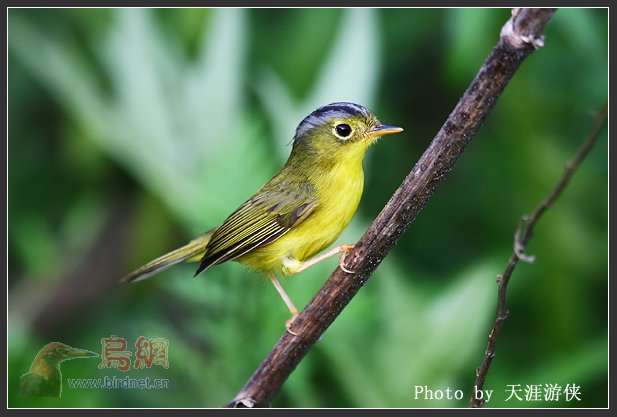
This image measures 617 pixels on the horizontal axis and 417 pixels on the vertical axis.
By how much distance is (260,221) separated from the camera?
6.83ft

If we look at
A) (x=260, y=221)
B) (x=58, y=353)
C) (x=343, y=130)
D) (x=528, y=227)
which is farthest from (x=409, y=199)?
(x=58, y=353)

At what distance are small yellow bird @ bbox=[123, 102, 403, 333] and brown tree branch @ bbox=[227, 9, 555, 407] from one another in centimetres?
22

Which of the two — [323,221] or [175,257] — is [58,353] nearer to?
[175,257]

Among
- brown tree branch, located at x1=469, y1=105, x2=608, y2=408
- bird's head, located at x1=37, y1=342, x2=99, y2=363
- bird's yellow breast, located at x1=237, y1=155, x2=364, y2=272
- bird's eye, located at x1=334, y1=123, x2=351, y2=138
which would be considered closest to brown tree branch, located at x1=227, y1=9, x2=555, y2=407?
brown tree branch, located at x1=469, y1=105, x2=608, y2=408

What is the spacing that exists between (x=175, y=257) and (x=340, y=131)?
0.57 metres

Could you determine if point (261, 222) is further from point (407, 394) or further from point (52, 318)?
point (52, 318)

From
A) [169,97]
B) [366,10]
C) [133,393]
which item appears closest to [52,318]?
[133,393]

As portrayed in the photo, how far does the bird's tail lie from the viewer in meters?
2.18

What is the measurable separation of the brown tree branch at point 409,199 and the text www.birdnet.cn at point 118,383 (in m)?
0.67

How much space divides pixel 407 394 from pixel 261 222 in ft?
2.65

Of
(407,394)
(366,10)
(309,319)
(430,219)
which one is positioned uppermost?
(366,10)

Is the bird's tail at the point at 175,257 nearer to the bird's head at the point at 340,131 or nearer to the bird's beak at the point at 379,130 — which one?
the bird's head at the point at 340,131

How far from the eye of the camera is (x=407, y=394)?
253 centimetres

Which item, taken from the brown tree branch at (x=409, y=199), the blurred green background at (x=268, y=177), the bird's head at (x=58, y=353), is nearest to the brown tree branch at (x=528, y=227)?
the brown tree branch at (x=409, y=199)
